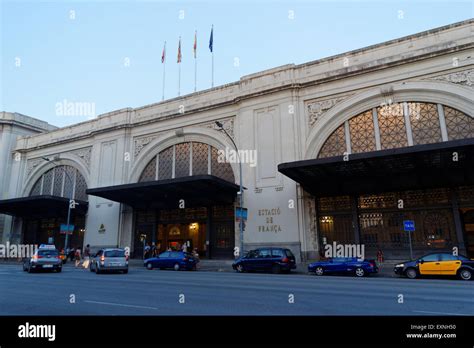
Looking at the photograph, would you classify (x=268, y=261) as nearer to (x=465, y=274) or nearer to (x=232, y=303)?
(x=465, y=274)

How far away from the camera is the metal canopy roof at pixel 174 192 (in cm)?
2436

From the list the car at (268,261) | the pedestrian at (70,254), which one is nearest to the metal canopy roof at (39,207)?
the pedestrian at (70,254)

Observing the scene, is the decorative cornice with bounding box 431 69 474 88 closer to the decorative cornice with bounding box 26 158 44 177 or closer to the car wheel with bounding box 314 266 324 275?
the car wheel with bounding box 314 266 324 275

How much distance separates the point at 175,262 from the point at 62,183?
73.9ft

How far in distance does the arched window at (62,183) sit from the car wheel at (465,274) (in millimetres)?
32640

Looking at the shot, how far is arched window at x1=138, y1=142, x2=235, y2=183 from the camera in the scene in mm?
28486

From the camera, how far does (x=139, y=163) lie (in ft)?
107

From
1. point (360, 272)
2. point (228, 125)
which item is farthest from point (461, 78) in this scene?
point (228, 125)

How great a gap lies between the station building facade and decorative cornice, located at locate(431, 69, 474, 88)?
0.07m

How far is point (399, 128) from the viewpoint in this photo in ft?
73.8

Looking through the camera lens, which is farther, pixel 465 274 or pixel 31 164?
pixel 31 164
